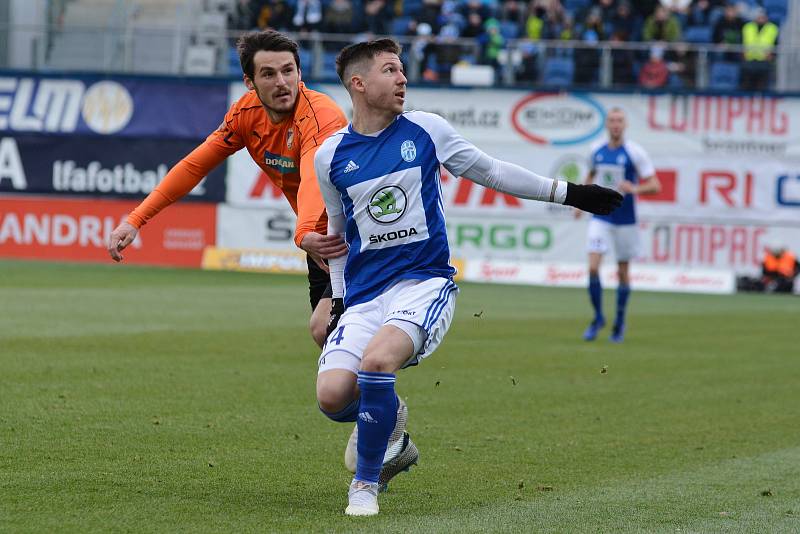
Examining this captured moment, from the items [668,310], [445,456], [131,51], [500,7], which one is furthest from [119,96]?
[445,456]

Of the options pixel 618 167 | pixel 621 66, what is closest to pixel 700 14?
pixel 621 66

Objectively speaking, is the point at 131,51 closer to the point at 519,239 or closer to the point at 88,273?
the point at 88,273

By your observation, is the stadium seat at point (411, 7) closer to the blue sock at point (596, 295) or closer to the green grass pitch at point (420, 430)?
the green grass pitch at point (420, 430)

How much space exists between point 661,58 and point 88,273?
41.3 ft

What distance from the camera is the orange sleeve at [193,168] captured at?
289 inches

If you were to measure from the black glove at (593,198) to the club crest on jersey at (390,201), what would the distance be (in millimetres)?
733

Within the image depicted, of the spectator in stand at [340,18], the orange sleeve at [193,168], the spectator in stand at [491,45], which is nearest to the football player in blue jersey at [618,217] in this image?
the orange sleeve at [193,168]

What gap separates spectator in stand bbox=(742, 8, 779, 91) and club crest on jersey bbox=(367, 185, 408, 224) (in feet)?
78.7

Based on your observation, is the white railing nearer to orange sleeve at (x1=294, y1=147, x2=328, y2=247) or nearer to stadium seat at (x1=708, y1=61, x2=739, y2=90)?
stadium seat at (x1=708, y1=61, x2=739, y2=90)

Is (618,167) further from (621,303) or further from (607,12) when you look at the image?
(607,12)

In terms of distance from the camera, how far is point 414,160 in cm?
622

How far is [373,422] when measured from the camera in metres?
6.07

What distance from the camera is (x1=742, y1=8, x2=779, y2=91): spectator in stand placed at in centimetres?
2891

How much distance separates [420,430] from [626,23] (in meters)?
23.0
